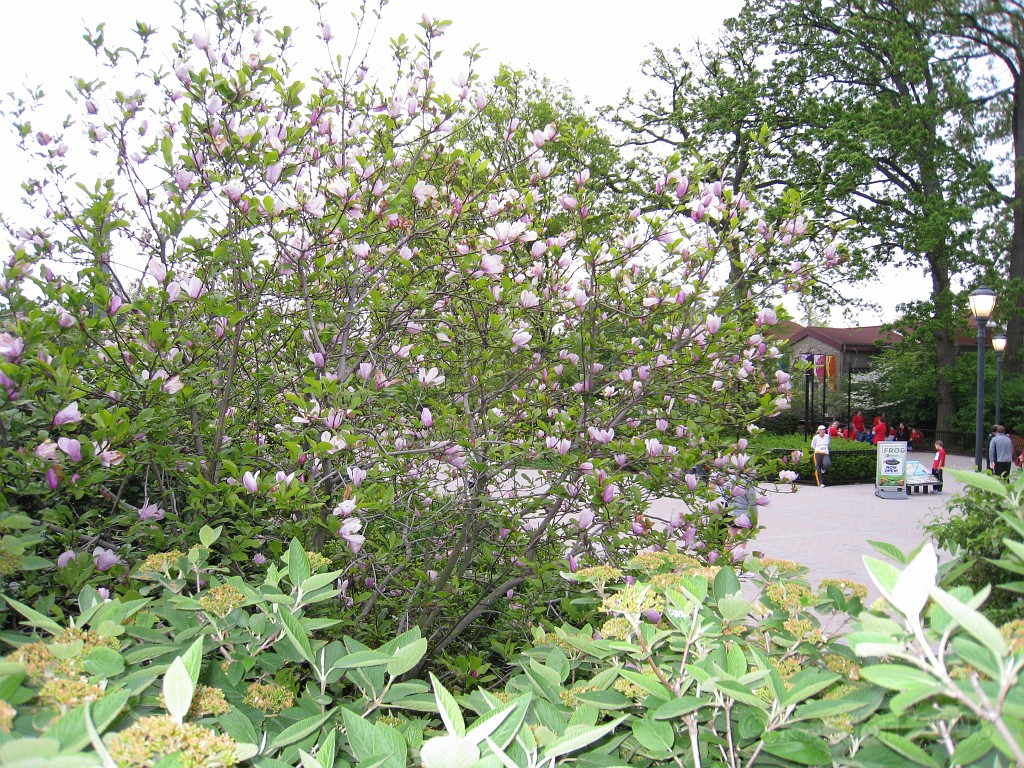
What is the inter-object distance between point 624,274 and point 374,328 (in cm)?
127

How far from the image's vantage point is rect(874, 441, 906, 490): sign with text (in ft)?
50.8

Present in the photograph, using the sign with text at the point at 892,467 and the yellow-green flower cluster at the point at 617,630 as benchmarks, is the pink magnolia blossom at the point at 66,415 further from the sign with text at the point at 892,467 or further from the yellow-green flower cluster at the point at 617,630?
the sign with text at the point at 892,467

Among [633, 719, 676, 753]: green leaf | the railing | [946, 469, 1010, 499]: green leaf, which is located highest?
[946, 469, 1010, 499]: green leaf

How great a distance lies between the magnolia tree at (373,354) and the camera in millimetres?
2369

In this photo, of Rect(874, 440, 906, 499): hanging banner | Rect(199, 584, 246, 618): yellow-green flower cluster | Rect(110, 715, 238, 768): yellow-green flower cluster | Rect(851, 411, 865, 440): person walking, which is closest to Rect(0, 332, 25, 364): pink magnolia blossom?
Rect(199, 584, 246, 618): yellow-green flower cluster

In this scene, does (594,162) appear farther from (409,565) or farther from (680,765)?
(680,765)

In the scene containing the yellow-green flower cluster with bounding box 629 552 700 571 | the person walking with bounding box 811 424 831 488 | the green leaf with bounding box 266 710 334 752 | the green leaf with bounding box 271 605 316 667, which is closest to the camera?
the green leaf with bounding box 266 710 334 752

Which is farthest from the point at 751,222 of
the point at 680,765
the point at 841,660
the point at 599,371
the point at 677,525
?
the point at 680,765

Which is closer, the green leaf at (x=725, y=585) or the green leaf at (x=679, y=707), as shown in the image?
the green leaf at (x=679, y=707)

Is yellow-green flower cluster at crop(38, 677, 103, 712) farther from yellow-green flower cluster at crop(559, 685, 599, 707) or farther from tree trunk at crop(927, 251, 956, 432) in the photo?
tree trunk at crop(927, 251, 956, 432)

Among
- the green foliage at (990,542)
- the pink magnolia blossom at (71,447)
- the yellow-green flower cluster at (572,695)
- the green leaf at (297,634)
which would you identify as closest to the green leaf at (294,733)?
the green leaf at (297,634)

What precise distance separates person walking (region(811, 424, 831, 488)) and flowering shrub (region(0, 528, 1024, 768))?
1561cm

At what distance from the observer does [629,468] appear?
11.9ft

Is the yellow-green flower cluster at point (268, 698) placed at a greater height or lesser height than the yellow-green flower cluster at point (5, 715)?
lesser
